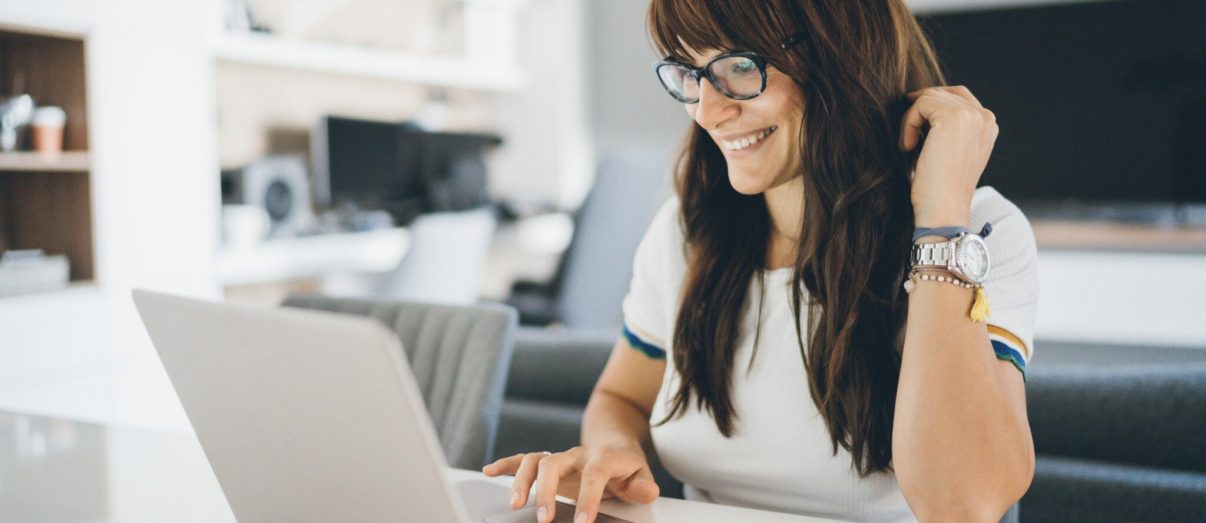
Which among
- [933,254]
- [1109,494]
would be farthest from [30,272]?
[1109,494]

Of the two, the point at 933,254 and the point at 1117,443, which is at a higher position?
the point at 933,254

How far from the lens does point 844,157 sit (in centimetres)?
104

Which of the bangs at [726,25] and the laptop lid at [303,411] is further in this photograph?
the bangs at [726,25]

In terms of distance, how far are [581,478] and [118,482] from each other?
47 cm

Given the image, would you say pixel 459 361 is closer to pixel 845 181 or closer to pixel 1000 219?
pixel 845 181

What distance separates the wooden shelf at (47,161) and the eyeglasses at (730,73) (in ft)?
7.27

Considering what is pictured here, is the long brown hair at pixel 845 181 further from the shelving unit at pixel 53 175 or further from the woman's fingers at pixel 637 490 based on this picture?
the shelving unit at pixel 53 175

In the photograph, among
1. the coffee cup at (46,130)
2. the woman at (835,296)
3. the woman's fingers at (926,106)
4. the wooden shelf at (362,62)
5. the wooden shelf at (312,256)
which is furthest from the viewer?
the wooden shelf at (362,62)

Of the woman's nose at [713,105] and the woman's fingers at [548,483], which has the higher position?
the woman's nose at [713,105]

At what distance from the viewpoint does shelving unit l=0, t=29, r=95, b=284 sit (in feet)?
8.99

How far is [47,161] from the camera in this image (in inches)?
103

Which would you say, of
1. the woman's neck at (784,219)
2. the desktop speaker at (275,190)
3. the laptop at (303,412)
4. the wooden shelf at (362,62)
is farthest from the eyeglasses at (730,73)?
the desktop speaker at (275,190)

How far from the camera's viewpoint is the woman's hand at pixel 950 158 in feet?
3.11

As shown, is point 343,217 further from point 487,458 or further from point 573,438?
point 487,458
